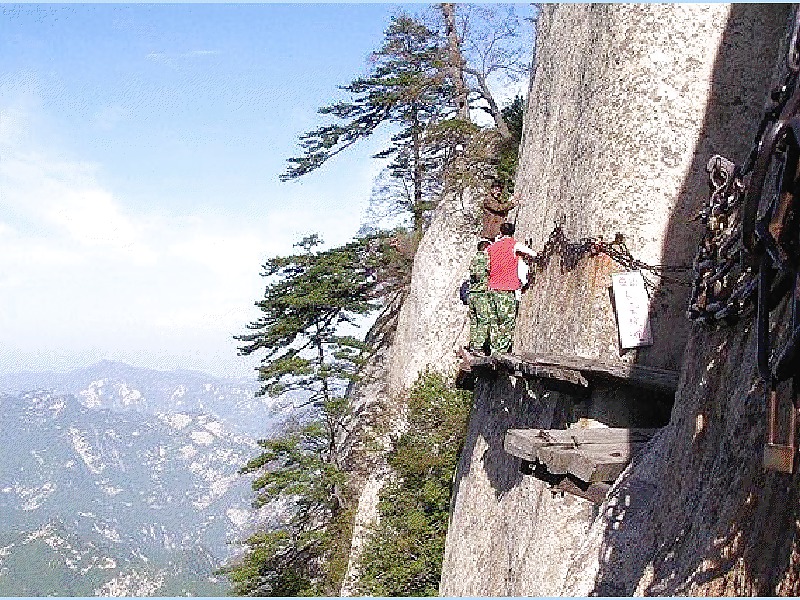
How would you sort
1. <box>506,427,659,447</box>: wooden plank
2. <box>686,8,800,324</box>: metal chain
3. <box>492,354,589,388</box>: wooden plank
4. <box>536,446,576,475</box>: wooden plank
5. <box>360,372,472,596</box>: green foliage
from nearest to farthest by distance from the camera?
<box>686,8,800,324</box>: metal chain < <box>536,446,576,475</box>: wooden plank < <box>506,427,659,447</box>: wooden plank < <box>492,354,589,388</box>: wooden plank < <box>360,372,472,596</box>: green foliage

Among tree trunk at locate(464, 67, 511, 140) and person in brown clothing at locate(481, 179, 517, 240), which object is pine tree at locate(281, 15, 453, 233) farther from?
person in brown clothing at locate(481, 179, 517, 240)

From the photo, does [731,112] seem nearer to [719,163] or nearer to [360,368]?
[719,163]

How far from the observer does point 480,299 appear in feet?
31.1

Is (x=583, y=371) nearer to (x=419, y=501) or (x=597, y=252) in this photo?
(x=597, y=252)

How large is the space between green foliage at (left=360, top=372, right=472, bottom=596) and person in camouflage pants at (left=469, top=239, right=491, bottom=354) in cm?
632

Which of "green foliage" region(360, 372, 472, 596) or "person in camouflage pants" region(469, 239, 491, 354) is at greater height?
"person in camouflage pants" region(469, 239, 491, 354)

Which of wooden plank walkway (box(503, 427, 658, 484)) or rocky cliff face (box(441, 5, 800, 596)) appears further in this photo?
wooden plank walkway (box(503, 427, 658, 484))

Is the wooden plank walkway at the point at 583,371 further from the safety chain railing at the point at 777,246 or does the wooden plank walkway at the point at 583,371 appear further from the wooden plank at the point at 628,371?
the safety chain railing at the point at 777,246

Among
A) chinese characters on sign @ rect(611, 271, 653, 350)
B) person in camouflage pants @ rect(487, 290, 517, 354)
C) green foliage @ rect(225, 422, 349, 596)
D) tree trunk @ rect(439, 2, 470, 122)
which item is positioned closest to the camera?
chinese characters on sign @ rect(611, 271, 653, 350)

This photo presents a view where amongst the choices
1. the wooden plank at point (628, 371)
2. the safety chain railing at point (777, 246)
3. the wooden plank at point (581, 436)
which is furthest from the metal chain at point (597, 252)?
the safety chain railing at point (777, 246)

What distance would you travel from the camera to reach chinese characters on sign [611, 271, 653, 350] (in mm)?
7590

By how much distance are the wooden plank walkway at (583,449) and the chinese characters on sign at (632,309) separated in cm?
135

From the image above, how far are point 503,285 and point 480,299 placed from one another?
0.31m

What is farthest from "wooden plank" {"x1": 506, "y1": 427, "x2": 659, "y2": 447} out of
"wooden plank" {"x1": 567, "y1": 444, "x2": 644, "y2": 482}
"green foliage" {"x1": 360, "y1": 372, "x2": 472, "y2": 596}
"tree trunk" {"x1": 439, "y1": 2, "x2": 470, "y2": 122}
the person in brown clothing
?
"tree trunk" {"x1": 439, "y1": 2, "x2": 470, "y2": 122}
